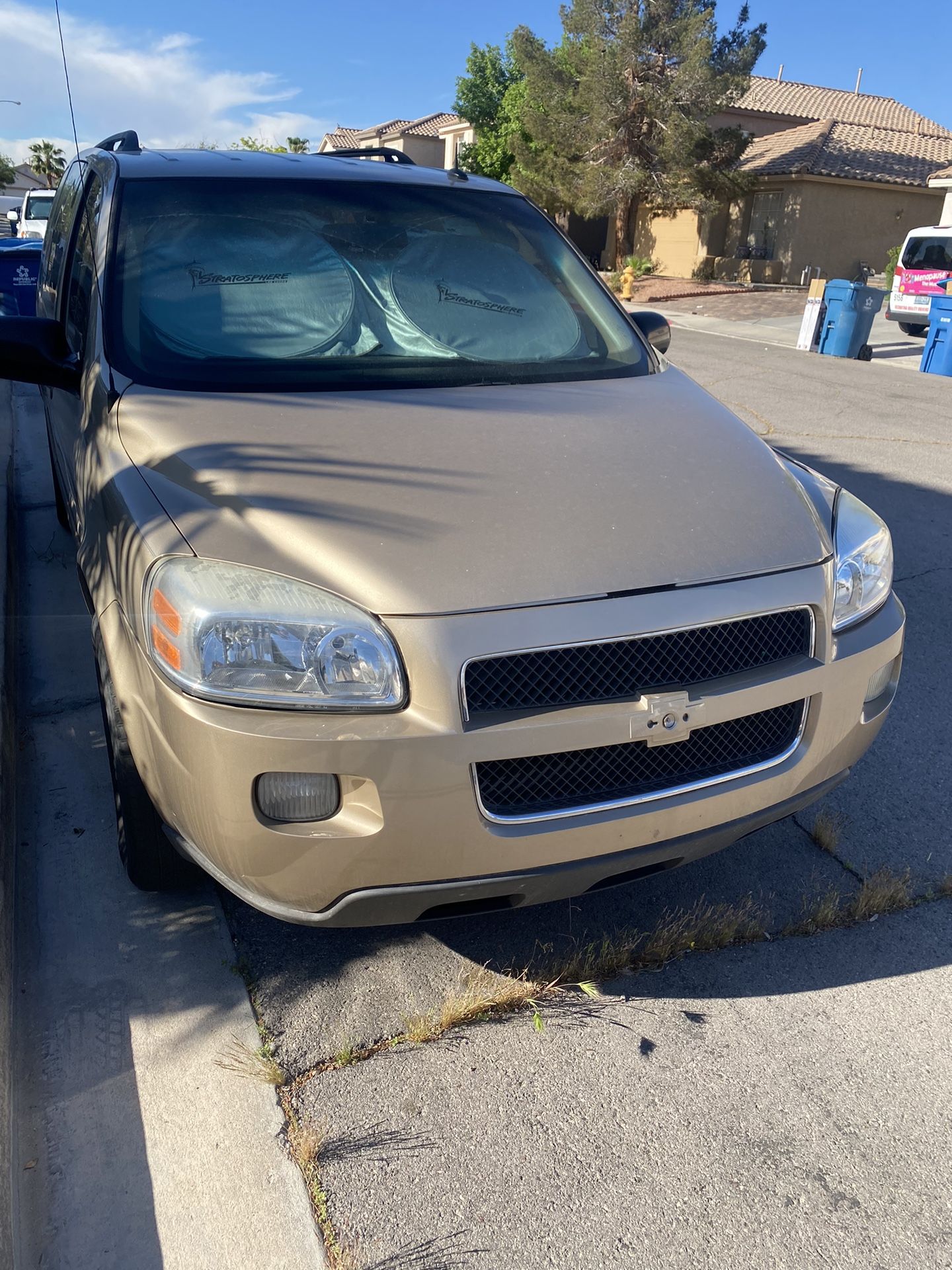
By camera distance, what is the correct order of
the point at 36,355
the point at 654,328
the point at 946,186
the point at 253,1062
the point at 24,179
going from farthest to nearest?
the point at 24,179
the point at 946,186
the point at 654,328
the point at 36,355
the point at 253,1062

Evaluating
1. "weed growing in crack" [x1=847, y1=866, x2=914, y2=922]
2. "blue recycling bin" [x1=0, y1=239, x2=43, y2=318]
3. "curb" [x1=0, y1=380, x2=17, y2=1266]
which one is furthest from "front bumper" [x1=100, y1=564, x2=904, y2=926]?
"blue recycling bin" [x1=0, y1=239, x2=43, y2=318]

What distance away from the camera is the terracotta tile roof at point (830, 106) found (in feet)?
136

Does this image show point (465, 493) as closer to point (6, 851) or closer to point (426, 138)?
point (6, 851)

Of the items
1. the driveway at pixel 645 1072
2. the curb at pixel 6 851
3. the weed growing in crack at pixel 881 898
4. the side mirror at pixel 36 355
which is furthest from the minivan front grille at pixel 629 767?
the side mirror at pixel 36 355

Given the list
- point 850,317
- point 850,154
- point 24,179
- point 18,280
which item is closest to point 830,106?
point 850,154

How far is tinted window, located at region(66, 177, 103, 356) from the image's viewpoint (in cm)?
336

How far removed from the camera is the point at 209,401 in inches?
106

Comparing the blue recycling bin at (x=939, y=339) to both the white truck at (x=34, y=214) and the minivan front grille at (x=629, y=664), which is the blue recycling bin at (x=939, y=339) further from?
the white truck at (x=34, y=214)

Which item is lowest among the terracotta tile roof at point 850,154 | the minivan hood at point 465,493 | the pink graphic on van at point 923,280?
the pink graphic on van at point 923,280

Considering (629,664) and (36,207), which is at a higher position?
(629,664)

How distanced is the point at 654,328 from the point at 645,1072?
9.45ft

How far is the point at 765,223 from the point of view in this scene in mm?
33594

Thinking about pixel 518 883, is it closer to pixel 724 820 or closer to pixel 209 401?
pixel 724 820

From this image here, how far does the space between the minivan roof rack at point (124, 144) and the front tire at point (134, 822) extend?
2461mm
